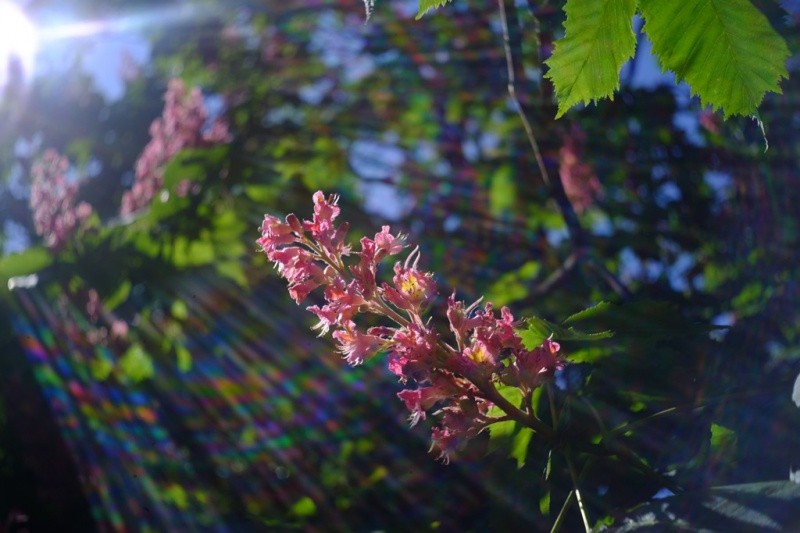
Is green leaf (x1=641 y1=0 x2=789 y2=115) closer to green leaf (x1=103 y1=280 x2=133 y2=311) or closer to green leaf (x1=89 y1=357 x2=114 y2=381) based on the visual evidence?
green leaf (x1=103 y1=280 x2=133 y2=311)

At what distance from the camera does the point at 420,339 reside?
44.6 inches

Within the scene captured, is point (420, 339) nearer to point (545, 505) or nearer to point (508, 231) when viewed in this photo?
point (545, 505)

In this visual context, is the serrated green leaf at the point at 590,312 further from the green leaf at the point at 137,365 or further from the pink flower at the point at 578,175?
the pink flower at the point at 578,175

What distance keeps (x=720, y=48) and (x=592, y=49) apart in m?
0.17

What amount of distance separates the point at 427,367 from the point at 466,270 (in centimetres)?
220

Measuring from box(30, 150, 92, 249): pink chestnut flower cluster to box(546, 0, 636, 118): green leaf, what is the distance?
2.69 metres

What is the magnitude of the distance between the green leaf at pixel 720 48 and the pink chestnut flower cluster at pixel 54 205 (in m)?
2.81

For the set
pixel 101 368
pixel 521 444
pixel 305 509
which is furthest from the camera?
pixel 101 368

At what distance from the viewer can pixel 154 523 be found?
3.13 m

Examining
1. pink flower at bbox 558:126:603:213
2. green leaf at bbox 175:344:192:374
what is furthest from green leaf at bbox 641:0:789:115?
pink flower at bbox 558:126:603:213

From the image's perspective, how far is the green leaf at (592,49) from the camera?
3.27ft

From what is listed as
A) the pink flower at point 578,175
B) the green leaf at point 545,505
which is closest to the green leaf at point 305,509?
the green leaf at point 545,505

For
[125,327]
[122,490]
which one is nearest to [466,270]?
[125,327]

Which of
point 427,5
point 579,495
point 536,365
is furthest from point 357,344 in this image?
point 427,5
